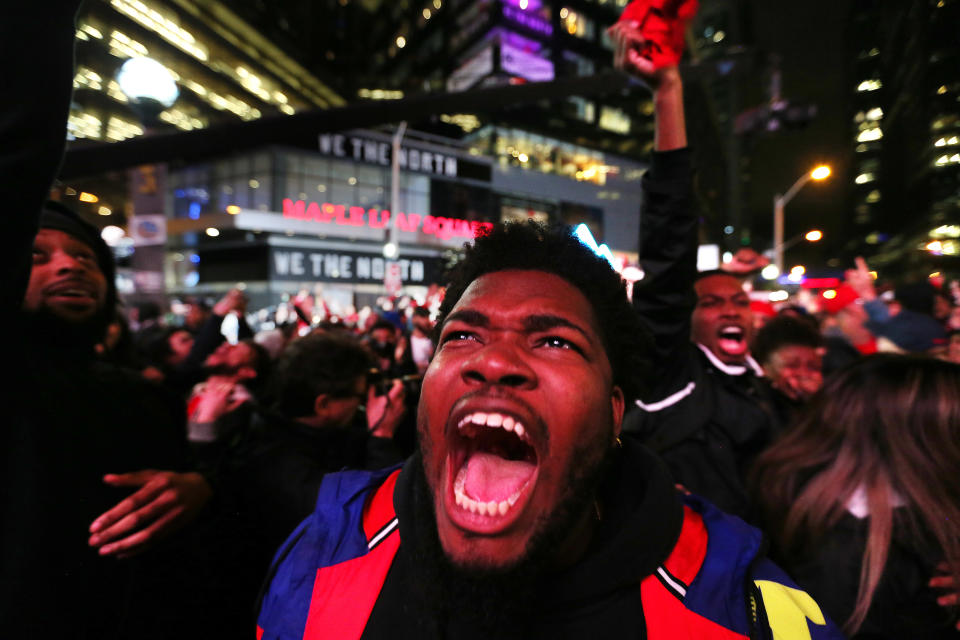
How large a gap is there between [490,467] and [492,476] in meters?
0.03

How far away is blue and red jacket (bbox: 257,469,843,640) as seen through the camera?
1.17 metres

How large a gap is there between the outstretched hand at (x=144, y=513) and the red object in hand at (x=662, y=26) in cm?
246

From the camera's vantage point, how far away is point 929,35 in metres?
2.67

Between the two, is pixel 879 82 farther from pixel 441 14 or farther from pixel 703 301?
pixel 441 14

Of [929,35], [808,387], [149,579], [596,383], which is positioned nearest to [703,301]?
[808,387]

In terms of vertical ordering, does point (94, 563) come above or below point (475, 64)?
below

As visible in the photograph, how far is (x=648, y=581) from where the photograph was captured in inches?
48.1

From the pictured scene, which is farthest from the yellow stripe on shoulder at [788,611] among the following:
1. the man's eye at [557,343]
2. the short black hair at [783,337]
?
the short black hair at [783,337]

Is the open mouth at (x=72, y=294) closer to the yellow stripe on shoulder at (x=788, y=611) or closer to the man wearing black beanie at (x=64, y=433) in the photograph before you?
the man wearing black beanie at (x=64, y=433)

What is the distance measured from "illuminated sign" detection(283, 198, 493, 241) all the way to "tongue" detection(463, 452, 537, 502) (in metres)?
30.1

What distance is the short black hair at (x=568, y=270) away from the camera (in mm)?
1546

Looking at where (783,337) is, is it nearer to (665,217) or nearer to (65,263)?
(665,217)

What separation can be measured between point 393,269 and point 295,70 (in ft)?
84.1

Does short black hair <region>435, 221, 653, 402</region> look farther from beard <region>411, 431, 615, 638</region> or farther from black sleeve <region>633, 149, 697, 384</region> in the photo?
black sleeve <region>633, 149, 697, 384</region>
